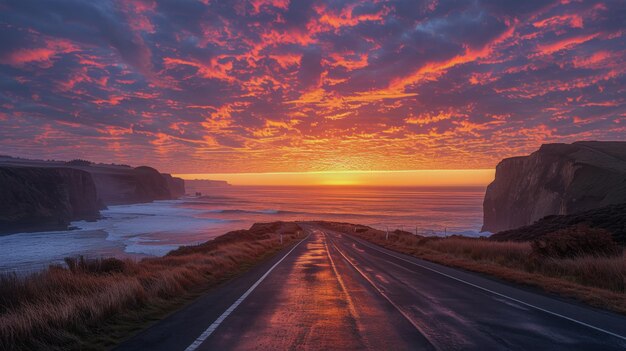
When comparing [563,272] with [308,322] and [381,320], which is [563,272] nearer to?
[381,320]

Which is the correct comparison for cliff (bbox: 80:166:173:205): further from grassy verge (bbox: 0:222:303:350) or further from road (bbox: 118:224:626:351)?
road (bbox: 118:224:626:351)

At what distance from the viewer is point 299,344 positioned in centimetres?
550

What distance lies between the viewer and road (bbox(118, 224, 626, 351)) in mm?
5586

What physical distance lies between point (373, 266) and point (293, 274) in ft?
15.1

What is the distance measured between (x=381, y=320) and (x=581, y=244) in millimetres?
13066

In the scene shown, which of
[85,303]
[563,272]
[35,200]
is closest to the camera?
[85,303]

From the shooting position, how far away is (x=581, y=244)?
15.2 m

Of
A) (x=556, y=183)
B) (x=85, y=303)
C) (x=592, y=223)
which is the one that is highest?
(x=556, y=183)

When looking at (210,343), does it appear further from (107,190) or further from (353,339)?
(107,190)

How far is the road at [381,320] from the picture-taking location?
5586 mm

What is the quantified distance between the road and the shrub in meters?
5.71

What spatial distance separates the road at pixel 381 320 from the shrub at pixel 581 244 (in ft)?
18.7

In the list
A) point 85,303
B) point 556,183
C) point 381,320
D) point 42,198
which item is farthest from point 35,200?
point 556,183

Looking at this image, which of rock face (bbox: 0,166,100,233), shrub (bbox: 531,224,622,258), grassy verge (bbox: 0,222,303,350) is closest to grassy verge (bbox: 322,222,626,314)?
shrub (bbox: 531,224,622,258)
